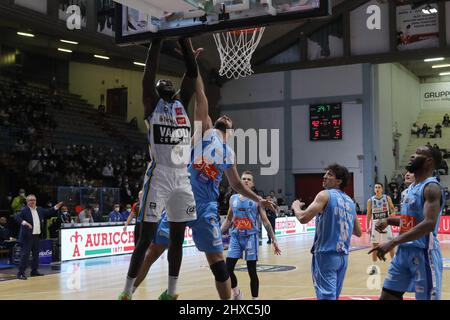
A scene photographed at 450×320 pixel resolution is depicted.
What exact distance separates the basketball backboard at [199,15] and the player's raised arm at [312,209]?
241 cm

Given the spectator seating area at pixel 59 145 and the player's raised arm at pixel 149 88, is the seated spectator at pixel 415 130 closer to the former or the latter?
the spectator seating area at pixel 59 145

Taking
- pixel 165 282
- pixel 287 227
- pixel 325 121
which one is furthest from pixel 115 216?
A: pixel 325 121

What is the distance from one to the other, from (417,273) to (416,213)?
0.50m

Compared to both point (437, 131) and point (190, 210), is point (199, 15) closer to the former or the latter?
point (190, 210)

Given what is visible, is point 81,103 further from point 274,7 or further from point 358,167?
point 274,7

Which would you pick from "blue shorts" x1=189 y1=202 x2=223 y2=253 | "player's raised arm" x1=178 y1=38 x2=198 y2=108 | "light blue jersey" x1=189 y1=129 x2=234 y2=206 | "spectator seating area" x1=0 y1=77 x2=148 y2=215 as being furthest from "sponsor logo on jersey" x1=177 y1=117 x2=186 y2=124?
"spectator seating area" x1=0 y1=77 x2=148 y2=215

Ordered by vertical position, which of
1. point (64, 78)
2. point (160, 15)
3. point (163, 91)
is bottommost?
point (163, 91)

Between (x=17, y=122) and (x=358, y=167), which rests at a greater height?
(x=17, y=122)

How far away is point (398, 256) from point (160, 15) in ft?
12.6

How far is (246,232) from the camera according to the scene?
27.7 ft

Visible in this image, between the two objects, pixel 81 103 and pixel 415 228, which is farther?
pixel 81 103

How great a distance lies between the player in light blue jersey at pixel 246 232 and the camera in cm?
819

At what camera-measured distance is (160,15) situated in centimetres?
678
